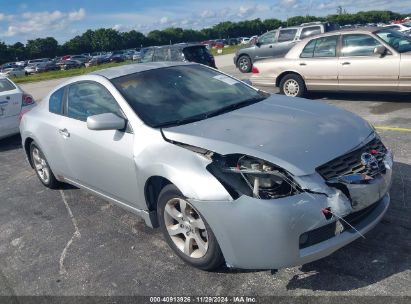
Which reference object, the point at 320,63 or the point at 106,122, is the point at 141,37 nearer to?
the point at 320,63

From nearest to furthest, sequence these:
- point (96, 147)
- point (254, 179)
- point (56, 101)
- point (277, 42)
→ point (254, 179) < point (96, 147) < point (56, 101) < point (277, 42)

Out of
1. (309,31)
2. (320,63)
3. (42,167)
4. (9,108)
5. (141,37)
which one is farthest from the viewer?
(141,37)

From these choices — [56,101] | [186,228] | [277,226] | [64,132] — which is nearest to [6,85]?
[56,101]

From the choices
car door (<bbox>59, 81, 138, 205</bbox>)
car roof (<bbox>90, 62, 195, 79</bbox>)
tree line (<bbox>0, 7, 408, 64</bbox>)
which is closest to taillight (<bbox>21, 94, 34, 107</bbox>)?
car door (<bbox>59, 81, 138, 205</bbox>)

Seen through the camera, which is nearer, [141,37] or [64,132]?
[64,132]

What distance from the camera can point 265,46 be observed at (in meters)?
16.5

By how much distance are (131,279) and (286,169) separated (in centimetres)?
153

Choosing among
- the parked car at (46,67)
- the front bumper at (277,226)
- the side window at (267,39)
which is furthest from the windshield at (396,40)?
the parked car at (46,67)

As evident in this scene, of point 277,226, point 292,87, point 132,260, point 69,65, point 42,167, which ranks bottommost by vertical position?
point 69,65

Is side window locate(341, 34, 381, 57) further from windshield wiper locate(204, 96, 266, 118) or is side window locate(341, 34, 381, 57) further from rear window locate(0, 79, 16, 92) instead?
rear window locate(0, 79, 16, 92)

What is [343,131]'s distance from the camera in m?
3.15

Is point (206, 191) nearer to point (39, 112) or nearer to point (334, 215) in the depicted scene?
point (334, 215)

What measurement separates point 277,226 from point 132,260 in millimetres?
1483

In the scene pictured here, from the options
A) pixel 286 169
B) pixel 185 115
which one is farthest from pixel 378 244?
pixel 185 115
